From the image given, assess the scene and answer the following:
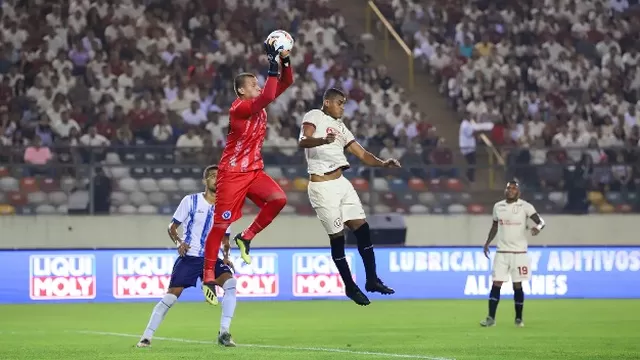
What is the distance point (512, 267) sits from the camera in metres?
20.1

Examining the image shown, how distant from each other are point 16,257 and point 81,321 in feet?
13.1

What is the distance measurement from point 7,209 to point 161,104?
399 centimetres

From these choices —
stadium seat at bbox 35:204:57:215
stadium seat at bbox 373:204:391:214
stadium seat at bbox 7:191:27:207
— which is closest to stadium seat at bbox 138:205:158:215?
stadium seat at bbox 35:204:57:215

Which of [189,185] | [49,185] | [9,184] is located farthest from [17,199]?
[189,185]

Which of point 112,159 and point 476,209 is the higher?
point 112,159

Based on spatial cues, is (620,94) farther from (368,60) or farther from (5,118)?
(5,118)

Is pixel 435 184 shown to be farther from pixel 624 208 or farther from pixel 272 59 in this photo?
pixel 272 59

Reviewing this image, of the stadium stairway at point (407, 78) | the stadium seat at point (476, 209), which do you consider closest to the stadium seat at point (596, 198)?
the stadium seat at point (476, 209)

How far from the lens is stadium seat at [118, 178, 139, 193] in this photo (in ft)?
81.8

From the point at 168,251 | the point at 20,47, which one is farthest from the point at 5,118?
the point at 168,251

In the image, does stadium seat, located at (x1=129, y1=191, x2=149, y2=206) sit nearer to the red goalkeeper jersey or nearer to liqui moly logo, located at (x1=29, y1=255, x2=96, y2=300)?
liqui moly logo, located at (x1=29, y1=255, x2=96, y2=300)

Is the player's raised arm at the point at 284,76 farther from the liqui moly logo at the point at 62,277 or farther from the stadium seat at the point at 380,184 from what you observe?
the stadium seat at the point at 380,184

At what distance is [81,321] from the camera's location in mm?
20156

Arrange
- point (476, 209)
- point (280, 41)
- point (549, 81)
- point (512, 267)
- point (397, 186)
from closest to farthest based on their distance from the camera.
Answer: point (280, 41) < point (512, 267) < point (397, 186) < point (476, 209) < point (549, 81)
